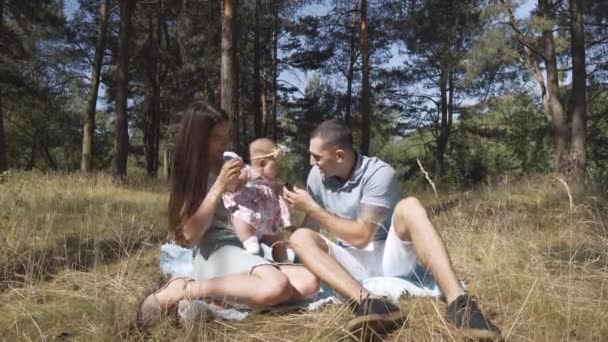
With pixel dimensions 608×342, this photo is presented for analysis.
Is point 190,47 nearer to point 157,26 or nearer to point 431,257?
point 157,26

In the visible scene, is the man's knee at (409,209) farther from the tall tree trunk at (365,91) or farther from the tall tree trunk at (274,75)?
the tall tree trunk at (274,75)

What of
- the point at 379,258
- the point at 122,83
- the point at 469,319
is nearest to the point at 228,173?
the point at 379,258

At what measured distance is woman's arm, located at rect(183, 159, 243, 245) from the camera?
2.53 meters

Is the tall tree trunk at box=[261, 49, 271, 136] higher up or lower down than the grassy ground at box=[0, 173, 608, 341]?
higher up

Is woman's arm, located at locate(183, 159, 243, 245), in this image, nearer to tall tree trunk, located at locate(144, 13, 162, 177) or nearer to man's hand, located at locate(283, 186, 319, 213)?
man's hand, located at locate(283, 186, 319, 213)

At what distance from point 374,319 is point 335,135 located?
1036 mm

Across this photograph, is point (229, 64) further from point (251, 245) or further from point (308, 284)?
point (308, 284)

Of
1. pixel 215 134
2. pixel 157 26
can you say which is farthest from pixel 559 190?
pixel 157 26

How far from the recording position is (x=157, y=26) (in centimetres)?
2059

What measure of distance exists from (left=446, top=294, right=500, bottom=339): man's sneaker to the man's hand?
84cm

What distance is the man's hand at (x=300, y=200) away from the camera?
2711 millimetres

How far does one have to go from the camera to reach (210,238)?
275cm

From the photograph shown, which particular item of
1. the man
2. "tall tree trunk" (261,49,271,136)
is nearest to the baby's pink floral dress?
the man

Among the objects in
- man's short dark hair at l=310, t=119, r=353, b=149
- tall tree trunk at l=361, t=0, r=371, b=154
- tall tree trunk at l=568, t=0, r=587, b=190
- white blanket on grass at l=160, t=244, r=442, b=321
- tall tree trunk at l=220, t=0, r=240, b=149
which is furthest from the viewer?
tall tree trunk at l=361, t=0, r=371, b=154
